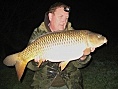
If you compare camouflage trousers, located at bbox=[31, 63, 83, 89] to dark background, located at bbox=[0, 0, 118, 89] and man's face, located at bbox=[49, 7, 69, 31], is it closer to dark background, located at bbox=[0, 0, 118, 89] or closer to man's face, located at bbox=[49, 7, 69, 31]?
man's face, located at bbox=[49, 7, 69, 31]

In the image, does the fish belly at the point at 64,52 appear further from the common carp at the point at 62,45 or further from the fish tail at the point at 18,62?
the fish tail at the point at 18,62

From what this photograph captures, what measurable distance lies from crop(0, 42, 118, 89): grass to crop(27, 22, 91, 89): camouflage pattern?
3.02 m

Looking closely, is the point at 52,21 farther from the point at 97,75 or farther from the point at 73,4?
the point at 73,4

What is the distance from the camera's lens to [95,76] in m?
7.05

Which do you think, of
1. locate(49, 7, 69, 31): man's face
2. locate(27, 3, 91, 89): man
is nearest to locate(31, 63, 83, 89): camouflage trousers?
locate(27, 3, 91, 89): man

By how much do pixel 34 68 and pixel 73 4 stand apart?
18044 millimetres

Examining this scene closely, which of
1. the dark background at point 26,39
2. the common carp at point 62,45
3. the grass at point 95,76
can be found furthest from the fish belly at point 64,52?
the dark background at point 26,39

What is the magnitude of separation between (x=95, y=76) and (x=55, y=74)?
12.3 ft

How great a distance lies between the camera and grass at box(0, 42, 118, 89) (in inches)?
256

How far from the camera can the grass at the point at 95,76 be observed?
21.4ft

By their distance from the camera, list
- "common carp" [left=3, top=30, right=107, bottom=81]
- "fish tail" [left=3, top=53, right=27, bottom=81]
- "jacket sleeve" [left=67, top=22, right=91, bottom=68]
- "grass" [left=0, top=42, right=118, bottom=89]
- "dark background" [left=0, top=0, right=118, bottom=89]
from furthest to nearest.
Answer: "dark background" [left=0, top=0, right=118, bottom=89], "grass" [left=0, top=42, right=118, bottom=89], "jacket sleeve" [left=67, top=22, right=91, bottom=68], "fish tail" [left=3, top=53, right=27, bottom=81], "common carp" [left=3, top=30, right=107, bottom=81]

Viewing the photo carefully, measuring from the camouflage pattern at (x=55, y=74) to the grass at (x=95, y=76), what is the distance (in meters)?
3.02

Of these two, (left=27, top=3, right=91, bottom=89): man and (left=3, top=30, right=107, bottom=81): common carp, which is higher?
(left=3, top=30, right=107, bottom=81): common carp

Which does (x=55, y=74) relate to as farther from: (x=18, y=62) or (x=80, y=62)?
(x=18, y=62)
